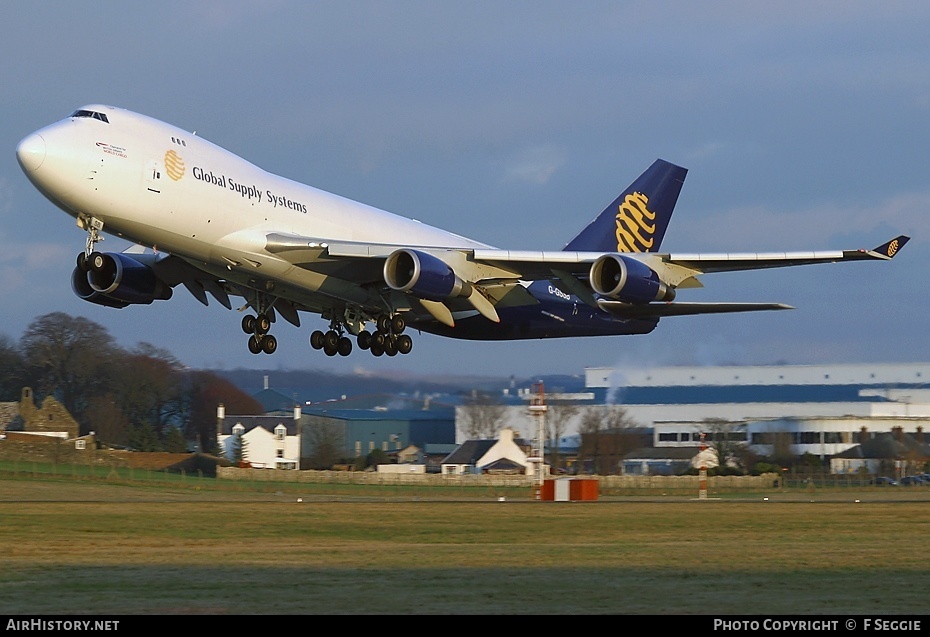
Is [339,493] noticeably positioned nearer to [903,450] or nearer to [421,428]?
[421,428]

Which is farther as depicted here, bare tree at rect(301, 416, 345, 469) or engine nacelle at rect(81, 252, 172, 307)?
bare tree at rect(301, 416, 345, 469)

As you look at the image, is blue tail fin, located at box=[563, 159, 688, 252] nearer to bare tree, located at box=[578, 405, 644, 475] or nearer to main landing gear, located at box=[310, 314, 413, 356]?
main landing gear, located at box=[310, 314, 413, 356]

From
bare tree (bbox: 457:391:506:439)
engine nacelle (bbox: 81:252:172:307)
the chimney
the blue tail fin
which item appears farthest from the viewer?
the chimney

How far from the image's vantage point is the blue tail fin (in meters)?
40.7

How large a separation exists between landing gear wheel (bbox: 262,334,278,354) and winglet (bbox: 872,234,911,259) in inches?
642

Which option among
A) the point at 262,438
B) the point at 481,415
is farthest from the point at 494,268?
the point at 262,438

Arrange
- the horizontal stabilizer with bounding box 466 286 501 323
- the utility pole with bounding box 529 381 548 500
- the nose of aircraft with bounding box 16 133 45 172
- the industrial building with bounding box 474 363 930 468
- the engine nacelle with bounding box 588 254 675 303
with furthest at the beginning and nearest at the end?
the industrial building with bounding box 474 363 930 468, the utility pole with bounding box 529 381 548 500, the horizontal stabilizer with bounding box 466 286 501 323, the engine nacelle with bounding box 588 254 675 303, the nose of aircraft with bounding box 16 133 45 172

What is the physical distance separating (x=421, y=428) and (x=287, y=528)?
33134mm

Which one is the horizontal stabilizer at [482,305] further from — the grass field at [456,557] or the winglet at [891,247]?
the winglet at [891,247]

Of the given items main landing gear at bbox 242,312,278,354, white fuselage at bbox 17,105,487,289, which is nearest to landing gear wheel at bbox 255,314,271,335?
main landing gear at bbox 242,312,278,354

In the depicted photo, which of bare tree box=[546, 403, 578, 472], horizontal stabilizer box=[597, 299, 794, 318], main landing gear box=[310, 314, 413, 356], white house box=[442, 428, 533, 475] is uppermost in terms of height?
horizontal stabilizer box=[597, 299, 794, 318]

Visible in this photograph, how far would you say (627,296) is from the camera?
31922 millimetres

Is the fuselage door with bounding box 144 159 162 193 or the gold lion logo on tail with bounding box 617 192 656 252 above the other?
the gold lion logo on tail with bounding box 617 192 656 252

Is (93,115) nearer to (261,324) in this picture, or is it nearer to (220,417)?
(261,324)
